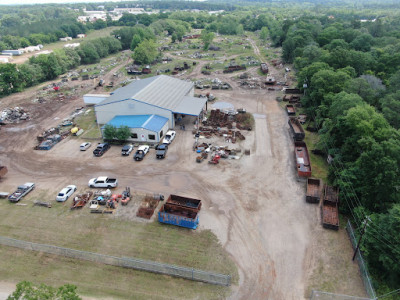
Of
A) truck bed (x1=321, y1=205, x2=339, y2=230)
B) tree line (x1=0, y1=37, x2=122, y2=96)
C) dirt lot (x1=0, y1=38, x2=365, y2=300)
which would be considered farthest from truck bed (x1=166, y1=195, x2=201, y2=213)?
tree line (x1=0, y1=37, x2=122, y2=96)

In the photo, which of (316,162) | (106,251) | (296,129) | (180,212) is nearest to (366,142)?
(316,162)

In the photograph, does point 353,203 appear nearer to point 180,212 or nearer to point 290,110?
point 180,212

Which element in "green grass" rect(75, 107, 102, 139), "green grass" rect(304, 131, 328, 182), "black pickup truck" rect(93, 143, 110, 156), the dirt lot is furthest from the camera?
"green grass" rect(75, 107, 102, 139)

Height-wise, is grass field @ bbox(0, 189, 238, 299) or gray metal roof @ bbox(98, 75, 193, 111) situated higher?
gray metal roof @ bbox(98, 75, 193, 111)

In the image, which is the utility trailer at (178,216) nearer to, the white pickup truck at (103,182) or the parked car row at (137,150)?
the white pickup truck at (103,182)

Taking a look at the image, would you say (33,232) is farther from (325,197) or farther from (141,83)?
(141,83)

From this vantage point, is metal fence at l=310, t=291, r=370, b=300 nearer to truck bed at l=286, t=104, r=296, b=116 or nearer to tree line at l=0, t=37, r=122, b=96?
truck bed at l=286, t=104, r=296, b=116
